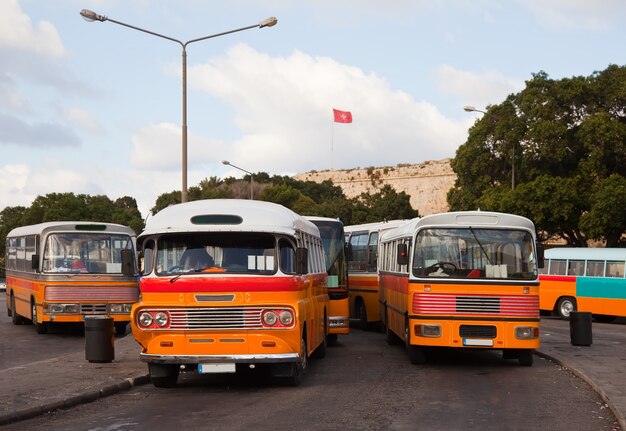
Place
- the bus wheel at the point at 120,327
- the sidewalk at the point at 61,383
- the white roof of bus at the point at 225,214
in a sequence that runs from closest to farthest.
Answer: the sidewalk at the point at 61,383 → the white roof of bus at the point at 225,214 → the bus wheel at the point at 120,327

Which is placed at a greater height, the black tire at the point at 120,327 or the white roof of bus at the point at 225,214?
the white roof of bus at the point at 225,214

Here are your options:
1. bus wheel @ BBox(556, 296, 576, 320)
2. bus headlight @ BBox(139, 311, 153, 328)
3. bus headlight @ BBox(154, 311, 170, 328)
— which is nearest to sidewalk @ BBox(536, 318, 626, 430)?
bus wheel @ BBox(556, 296, 576, 320)

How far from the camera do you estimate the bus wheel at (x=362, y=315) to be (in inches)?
1176

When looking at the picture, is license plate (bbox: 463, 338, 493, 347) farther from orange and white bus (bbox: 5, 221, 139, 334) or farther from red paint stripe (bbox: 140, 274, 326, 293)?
orange and white bus (bbox: 5, 221, 139, 334)

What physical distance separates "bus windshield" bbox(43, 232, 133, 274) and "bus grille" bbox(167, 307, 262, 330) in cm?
1133

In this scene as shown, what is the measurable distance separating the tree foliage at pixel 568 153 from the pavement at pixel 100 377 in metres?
29.6

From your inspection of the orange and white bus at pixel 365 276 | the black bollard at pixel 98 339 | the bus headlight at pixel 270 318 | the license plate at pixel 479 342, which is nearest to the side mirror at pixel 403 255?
the license plate at pixel 479 342

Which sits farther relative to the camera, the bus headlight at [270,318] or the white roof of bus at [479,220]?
the white roof of bus at [479,220]

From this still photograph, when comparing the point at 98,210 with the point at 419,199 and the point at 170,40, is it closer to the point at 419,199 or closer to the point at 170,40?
the point at 419,199

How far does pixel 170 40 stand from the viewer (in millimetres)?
27031

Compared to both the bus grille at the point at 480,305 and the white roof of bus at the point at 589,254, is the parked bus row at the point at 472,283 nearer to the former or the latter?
the bus grille at the point at 480,305

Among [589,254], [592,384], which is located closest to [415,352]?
[592,384]

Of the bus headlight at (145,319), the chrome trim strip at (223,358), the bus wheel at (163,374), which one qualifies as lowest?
the bus wheel at (163,374)

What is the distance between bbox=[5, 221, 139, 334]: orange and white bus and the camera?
81.0 feet
